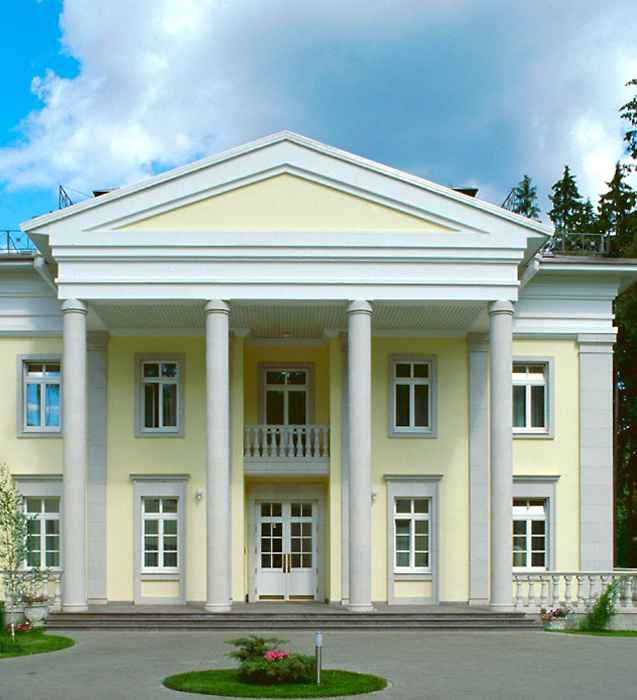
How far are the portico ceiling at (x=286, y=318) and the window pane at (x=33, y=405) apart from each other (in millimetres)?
2504

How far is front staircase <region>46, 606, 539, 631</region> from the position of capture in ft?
68.8

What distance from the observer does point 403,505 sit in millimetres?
25297

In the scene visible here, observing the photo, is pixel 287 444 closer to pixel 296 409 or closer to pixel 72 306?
pixel 296 409

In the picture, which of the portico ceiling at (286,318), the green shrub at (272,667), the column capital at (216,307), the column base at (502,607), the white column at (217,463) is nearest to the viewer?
the green shrub at (272,667)

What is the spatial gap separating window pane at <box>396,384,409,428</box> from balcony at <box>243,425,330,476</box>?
1.84m

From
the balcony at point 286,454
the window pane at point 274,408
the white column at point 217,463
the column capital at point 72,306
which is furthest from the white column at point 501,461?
the column capital at point 72,306

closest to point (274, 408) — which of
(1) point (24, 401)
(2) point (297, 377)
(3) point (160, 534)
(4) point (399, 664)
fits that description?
(2) point (297, 377)

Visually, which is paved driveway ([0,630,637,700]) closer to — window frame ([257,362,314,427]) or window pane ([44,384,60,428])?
window pane ([44,384,60,428])

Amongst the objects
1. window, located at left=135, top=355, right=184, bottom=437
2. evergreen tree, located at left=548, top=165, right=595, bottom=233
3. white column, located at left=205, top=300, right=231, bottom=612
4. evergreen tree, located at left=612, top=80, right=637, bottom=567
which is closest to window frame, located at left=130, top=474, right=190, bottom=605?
window, located at left=135, top=355, right=184, bottom=437

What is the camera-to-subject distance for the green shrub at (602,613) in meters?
21.7

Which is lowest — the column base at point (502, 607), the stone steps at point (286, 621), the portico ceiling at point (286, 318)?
the stone steps at point (286, 621)

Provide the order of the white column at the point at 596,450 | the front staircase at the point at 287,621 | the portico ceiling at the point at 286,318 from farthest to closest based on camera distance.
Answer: the white column at the point at 596,450, the portico ceiling at the point at 286,318, the front staircase at the point at 287,621

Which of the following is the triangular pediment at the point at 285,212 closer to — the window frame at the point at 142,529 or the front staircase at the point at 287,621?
the window frame at the point at 142,529

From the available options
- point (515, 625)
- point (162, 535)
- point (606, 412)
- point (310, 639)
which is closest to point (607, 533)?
point (606, 412)
